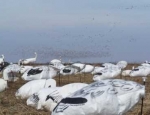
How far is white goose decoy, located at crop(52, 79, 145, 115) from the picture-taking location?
226 inches

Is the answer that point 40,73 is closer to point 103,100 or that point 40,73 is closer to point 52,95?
point 52,95

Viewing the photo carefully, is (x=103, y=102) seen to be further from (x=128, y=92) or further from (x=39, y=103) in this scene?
(x=39, y=103)

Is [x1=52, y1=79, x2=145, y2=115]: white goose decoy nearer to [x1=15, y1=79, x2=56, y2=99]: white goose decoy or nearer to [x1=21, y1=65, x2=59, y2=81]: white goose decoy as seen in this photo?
[x1=15, y1=79, x2=56, y2=99]: white goose decoy

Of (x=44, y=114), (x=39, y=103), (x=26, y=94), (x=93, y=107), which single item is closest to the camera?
(x=93, y=107)

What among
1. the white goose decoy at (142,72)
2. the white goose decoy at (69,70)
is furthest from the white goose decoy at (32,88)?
the white goose decoy at (142,72)

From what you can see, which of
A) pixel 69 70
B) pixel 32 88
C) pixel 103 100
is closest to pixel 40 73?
pixel 32 88

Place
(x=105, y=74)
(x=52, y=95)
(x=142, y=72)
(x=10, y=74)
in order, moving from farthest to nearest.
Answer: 1. (x=142, y=72)
2. (x=105, y=74)
3. (x=10, y=74)
4. (x=52, y=95)

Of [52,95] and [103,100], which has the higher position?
[103,100]

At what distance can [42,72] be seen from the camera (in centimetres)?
1576

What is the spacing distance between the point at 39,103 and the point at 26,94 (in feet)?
6.39

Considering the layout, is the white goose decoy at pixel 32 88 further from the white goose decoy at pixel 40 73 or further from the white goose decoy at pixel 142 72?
the white goose decoy at pixel 142 72

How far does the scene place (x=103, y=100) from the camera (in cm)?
580

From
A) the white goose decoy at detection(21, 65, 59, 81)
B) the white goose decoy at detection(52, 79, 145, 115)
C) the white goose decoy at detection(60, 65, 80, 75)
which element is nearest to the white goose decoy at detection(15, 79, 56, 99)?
the white goose decoy at detection(21, 65, 59, 81)

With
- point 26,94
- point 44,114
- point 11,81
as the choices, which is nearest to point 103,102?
point 44,114
